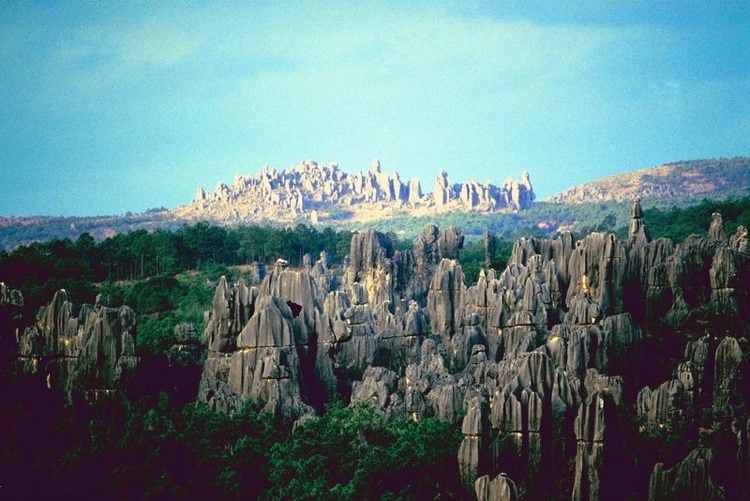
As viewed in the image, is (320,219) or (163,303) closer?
(163,303)

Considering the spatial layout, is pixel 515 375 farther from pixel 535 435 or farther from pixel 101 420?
pixel 101 420

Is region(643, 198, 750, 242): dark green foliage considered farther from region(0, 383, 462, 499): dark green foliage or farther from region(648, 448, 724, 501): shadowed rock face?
region(648, 448, 724, 501): shadowed rock face

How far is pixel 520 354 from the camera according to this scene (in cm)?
3672

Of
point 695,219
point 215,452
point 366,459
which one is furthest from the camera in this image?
point 695,219

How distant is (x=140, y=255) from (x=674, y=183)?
258 ft

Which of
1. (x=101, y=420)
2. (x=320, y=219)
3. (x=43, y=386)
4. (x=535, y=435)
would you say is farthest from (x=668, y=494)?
(x=320, y=219)

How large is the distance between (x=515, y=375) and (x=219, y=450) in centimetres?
807

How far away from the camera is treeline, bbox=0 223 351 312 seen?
183ft

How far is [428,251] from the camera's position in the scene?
59.4m

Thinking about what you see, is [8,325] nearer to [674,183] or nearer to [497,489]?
[497,489]

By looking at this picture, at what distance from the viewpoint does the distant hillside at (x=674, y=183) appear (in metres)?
125

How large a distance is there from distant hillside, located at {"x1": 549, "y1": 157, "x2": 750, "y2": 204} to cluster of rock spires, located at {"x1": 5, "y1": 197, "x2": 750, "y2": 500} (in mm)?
74038

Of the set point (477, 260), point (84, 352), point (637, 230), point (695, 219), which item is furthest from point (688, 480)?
point (695, 219)

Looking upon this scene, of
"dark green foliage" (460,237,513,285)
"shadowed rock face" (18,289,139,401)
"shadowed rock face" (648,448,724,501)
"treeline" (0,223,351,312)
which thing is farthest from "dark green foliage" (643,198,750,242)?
"shadowed rock face" (648,448,724,501)
